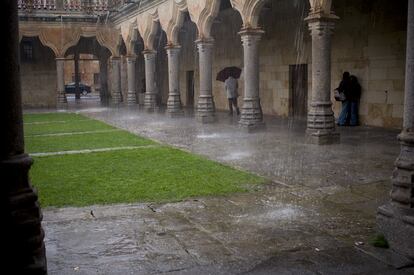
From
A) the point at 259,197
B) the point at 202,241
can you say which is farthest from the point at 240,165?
the point at 202,241

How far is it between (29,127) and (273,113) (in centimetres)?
816

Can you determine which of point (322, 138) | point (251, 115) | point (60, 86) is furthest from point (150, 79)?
point (322, 138)

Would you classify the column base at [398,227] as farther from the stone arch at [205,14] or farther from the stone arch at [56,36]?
the stone arch at [56,36]

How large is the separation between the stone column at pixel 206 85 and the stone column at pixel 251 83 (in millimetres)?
2625

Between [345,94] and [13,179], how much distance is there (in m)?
11.7

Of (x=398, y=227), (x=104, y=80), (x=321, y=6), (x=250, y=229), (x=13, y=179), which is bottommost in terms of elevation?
(x=250, y=229)

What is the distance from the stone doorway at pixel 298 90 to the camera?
16.4m

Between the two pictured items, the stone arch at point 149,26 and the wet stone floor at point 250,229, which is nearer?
the wet stone floor at point 250,229

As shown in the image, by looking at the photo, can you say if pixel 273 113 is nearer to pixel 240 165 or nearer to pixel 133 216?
pixel 240 165

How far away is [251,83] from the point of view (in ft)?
43.8

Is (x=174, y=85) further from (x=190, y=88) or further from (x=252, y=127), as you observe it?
(x=190, y=88)

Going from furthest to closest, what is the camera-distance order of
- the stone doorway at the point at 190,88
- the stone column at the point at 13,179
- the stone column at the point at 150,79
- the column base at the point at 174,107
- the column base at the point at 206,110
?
1. the stone doorway at the point at 190,88
2. the stone column at the point at 150,79
3. the column base at the point at 174,107
4. the column base at the point at 206,110
5. the stone column at the point at 13,179

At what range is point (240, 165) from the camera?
8148mm

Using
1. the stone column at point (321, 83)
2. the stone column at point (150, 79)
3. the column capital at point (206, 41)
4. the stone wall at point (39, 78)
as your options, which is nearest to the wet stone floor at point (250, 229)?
the stone column at point (321, 83)
